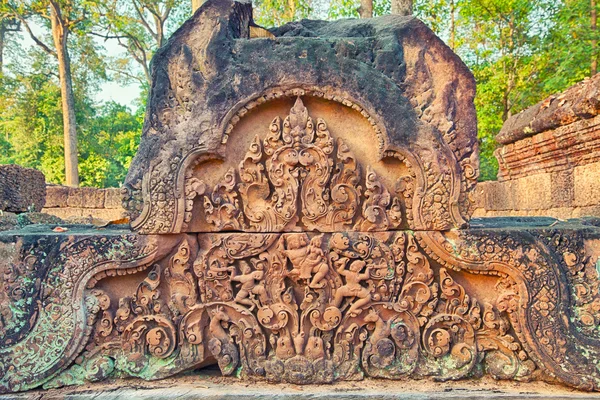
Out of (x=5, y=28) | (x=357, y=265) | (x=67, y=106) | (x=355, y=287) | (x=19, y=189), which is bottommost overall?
(x=355, y=287)

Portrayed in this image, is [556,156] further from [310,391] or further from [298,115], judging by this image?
[310,391]

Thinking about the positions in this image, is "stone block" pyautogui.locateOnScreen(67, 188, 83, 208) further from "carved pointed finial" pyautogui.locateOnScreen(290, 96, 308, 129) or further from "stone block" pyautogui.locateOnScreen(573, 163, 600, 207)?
"stone block" pyautogui.locateOnScreen(573, 163, 600, 207)

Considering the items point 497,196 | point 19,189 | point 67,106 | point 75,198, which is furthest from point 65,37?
point 497,196

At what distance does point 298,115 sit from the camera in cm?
230

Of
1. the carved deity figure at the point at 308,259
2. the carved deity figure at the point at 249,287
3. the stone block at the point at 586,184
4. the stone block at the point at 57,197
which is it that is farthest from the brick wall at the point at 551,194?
the stone block at the point at 57,197

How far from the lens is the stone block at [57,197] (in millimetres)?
10891

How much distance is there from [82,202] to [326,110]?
1058cm

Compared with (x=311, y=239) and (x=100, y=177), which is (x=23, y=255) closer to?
(x=311, y=239)

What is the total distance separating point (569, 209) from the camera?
509 cm

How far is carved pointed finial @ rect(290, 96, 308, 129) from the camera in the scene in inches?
90.5

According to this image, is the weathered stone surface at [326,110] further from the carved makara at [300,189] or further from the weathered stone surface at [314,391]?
the weathered stone surface at [314,391]

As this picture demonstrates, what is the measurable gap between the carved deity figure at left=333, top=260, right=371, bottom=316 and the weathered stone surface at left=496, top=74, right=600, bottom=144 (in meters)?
3.38

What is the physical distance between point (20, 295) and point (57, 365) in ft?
1.29

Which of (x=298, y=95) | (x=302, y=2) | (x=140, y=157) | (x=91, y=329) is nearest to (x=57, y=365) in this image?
(x=91, y=329)
